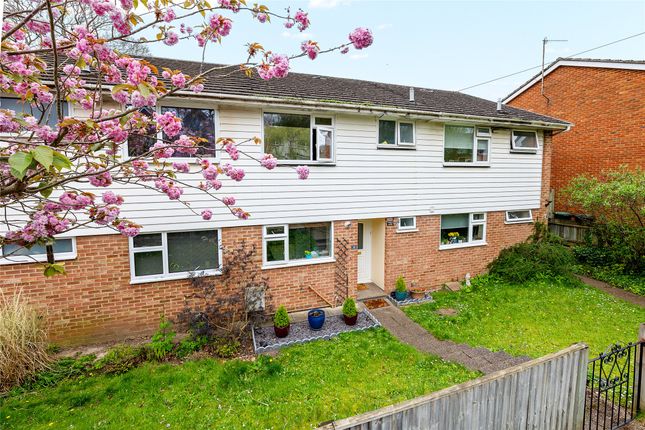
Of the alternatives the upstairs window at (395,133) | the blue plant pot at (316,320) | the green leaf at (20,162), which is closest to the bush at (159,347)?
the blue plant pot at (316,320)

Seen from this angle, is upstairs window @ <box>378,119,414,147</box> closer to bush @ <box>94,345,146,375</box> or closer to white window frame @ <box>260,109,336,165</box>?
white window frame @ <box>260,109,336,165</box>

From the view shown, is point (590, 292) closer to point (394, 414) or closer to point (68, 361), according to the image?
point (394, 414)

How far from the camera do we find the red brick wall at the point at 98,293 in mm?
5809

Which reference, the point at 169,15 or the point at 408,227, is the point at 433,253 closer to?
the point at 408,227

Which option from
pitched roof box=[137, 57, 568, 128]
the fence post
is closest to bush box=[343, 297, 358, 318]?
the fence post

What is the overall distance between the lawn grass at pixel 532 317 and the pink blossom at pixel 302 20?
608cm

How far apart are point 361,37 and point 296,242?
5479 mm

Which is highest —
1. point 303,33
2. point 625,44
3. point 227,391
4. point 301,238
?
point 625,44

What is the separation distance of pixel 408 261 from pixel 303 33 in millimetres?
7067

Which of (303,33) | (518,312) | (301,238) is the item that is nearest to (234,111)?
(301,238)

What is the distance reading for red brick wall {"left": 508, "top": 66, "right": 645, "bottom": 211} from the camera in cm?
1111

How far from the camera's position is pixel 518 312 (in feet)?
24.2

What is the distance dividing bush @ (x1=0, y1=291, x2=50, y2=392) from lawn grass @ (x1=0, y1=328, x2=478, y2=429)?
477 mm

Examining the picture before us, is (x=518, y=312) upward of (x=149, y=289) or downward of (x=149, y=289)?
downward
